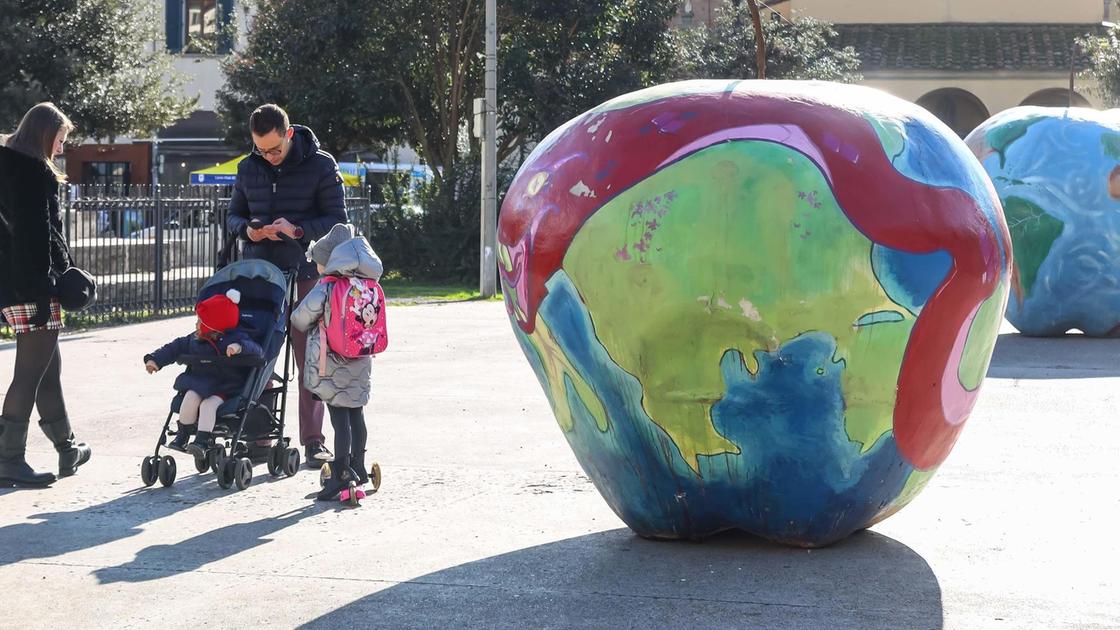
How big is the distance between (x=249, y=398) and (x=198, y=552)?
1469 mm

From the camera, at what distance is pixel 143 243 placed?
1750cm

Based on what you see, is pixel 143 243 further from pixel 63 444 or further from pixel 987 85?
pixel 987 85

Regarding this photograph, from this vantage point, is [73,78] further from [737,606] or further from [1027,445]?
[737,606]

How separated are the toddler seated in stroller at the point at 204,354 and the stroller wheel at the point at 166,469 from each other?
0.21 ft

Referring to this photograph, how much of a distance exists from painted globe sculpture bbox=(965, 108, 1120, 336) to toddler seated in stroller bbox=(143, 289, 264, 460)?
9581mm

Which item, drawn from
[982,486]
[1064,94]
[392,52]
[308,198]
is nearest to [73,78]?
[392,52]

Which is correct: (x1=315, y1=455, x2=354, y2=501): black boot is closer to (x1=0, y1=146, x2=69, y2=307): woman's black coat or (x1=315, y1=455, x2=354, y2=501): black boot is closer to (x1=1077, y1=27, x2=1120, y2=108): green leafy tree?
(x1=0, y1=146, x2=69, y2=307): woman's black coat

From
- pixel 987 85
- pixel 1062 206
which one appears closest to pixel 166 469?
pixel 1062 206

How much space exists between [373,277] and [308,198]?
3.37ft

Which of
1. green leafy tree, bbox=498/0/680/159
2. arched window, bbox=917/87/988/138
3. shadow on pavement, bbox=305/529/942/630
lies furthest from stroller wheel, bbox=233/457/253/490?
arched window, bbox=917/87/988/138

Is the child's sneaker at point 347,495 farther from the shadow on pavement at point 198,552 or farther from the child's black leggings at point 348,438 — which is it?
the shadow on pavement at point 198,552

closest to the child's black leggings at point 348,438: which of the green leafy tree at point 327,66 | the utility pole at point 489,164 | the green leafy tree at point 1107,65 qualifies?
the utility pole at point 489,164

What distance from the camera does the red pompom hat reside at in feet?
23.5

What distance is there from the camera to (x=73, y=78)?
27047 millimetres
